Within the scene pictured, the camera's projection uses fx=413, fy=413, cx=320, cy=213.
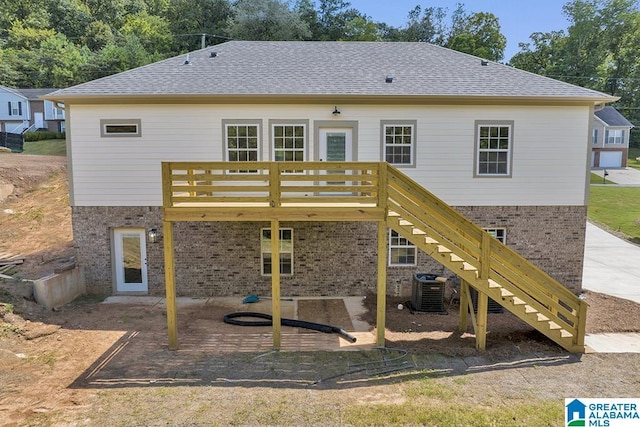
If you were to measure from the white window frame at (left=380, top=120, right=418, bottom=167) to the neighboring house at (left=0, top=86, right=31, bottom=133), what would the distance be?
41.4 meters

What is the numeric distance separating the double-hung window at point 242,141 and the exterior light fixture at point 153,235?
109 inches

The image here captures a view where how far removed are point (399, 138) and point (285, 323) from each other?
559 cm

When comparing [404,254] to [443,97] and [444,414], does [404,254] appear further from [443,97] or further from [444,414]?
[444,414]

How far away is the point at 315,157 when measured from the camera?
11.0m

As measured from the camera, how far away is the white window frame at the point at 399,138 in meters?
10.9

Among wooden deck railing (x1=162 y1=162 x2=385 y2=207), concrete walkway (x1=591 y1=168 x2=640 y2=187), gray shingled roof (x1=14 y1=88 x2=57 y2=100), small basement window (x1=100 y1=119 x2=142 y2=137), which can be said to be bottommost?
concrete walkway (x1=591 y1=168 x2=640 y2=187)

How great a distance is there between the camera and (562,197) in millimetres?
11203

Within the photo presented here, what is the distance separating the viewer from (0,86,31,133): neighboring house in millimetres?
39469

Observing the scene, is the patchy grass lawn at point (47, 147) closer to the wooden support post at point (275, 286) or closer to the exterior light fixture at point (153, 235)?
the exterior light fixture at point (153, 235)

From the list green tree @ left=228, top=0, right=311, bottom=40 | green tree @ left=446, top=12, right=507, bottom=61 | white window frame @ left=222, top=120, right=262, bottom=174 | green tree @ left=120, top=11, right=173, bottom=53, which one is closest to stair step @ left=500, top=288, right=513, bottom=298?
white window frame @ left=222, top=120, right=262, bottom=174

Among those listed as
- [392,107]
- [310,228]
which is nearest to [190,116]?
[310,228]

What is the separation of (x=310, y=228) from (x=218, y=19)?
38178mm

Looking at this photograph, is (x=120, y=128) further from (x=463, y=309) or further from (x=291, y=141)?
(x=463, y=309)

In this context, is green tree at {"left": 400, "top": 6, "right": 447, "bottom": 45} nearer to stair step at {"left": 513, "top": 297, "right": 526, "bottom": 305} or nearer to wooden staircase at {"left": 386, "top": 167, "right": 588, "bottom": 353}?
wooden staircase at {"left": 386, "top": 167, "right": 588, "bottom": 353}
